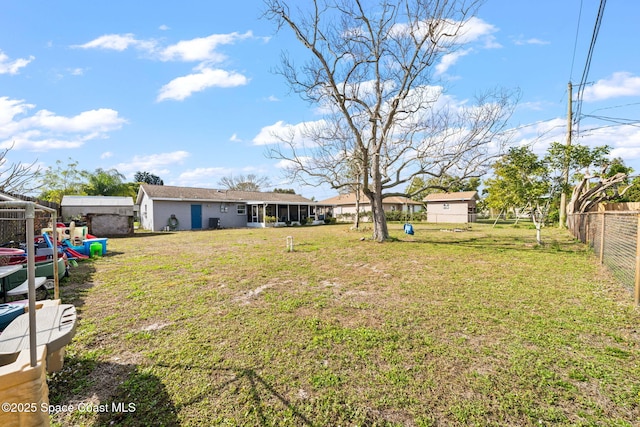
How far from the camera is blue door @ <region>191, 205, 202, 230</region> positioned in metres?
22.3

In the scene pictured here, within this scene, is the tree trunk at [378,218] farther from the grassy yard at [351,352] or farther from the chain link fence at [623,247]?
the chain link fence at [623,247]

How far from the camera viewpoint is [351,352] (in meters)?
3.20

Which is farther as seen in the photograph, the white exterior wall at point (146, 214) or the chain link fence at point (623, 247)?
the white exterior wall at point (146, 214)

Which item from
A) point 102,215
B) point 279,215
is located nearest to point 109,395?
point 102,215

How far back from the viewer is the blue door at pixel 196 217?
22.3 meters

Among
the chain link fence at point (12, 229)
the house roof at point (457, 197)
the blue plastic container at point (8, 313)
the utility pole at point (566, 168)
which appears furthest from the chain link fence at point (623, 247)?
the house roof at point (457, 197)

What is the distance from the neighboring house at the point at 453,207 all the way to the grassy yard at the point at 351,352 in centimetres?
2700

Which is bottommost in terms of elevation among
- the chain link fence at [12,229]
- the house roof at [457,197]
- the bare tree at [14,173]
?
the chain link fence at [12,229]

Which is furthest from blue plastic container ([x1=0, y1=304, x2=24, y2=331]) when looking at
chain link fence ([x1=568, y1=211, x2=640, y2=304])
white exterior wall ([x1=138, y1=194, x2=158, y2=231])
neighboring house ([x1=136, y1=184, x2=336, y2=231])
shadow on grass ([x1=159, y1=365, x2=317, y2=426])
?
white exterior wall ([x1=138, y1=194, x2=158, y2=231])

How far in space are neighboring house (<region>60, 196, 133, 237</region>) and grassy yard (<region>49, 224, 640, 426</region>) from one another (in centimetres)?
1184

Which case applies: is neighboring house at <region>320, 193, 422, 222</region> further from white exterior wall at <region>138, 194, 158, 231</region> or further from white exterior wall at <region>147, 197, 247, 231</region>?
white exterior wall at <region>138, 194, 158, 231</region>

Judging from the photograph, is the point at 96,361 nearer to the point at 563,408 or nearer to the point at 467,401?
the point at 467,401

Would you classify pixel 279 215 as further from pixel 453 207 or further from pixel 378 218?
pixel 453 207

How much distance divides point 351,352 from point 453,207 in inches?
1294
